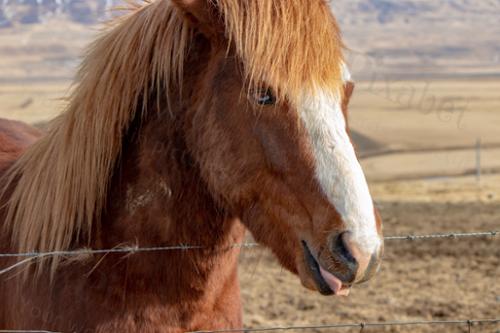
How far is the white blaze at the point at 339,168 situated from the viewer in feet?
7.68

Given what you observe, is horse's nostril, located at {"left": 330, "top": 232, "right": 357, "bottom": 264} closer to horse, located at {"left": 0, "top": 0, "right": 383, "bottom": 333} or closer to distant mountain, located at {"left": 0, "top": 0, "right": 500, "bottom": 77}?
horse, located at {"left": 0, "top": 0, "right": 383, "bottom": 333}

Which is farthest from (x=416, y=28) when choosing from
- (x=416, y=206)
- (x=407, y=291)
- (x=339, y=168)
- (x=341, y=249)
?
(x=341, y=249)

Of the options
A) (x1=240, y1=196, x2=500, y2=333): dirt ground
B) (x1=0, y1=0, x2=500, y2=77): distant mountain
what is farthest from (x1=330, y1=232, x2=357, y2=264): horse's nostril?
(x1=0, y1=0, x2=500, y2=77): distant mountain

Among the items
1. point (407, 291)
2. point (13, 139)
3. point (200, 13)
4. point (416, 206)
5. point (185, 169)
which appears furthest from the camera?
point (416, 206)

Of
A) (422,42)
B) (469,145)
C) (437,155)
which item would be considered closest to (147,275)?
(437,155)

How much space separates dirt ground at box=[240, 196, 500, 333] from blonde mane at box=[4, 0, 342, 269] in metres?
3.90

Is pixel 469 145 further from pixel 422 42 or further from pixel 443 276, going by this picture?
pixel 422 42

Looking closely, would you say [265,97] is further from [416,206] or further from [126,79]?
[416,206]

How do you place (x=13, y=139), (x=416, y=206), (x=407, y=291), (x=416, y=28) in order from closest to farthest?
(x=13, y=139) < (x=407, y=291) < (x=416, y=206) < (x=416, y=28)

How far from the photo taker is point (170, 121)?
9.08ft

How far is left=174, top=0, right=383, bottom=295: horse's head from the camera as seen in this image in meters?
2.38

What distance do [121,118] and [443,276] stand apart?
6465 mm

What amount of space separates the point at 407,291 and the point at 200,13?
235 inches

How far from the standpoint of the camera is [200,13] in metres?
2.64
